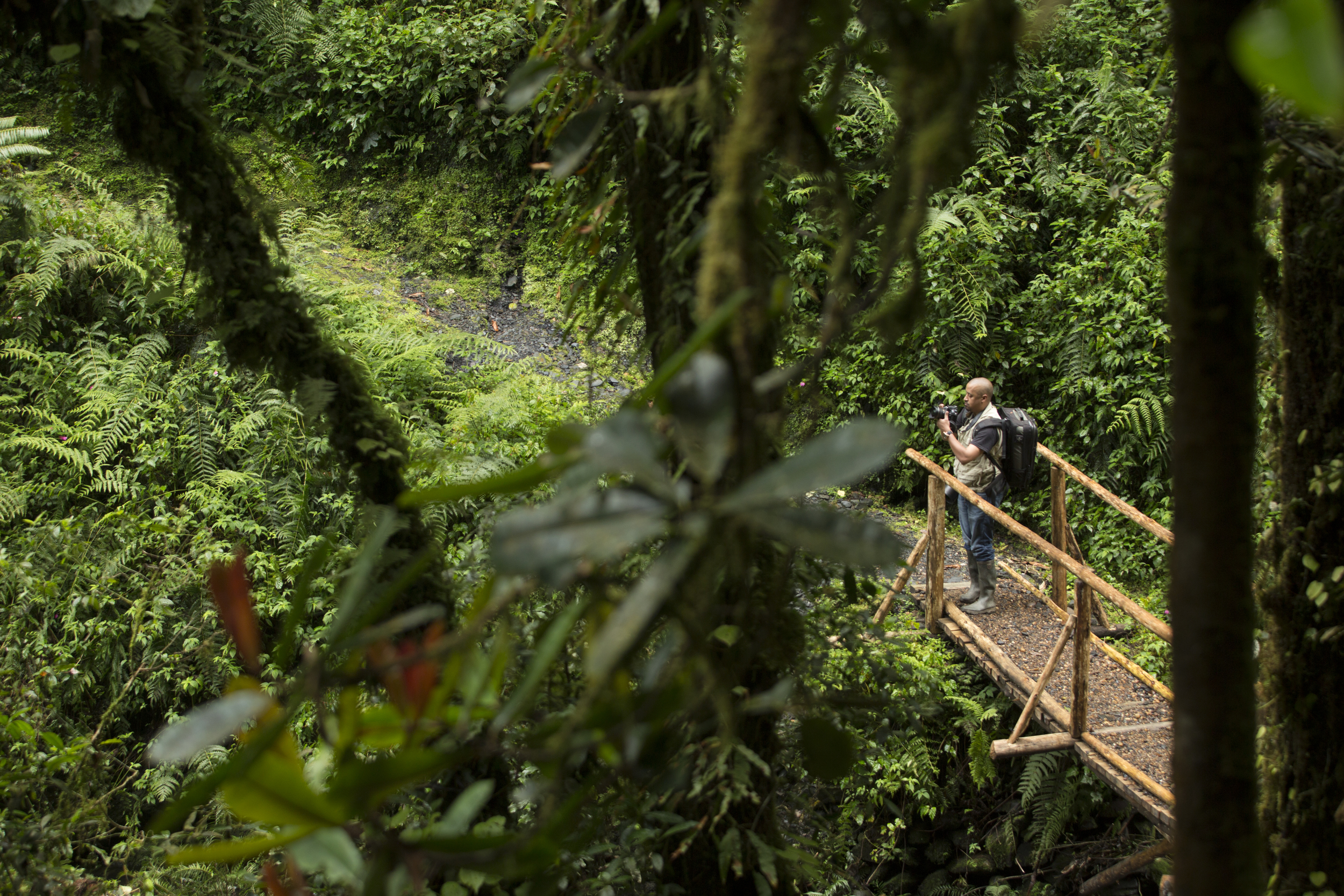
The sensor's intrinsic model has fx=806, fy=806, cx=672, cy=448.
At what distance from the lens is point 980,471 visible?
15.5 feet

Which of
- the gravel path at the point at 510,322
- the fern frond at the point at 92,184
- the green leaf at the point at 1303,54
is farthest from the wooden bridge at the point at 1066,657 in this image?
the fern frond at the point at 92,184

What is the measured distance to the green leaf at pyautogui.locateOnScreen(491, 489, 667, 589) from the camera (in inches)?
19.9

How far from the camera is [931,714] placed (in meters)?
1.97

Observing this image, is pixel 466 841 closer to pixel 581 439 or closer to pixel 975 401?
pixel 581 439

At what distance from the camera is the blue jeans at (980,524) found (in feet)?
15.5

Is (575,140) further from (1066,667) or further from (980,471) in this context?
(1066,667)

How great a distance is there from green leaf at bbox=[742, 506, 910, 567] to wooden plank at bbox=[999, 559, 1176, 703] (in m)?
3.11

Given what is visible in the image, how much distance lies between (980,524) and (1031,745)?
1262 mm

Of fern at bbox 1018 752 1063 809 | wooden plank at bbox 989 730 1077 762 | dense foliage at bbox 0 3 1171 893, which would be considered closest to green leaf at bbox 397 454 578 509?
dense foliage at bbox 0 3 1171 893

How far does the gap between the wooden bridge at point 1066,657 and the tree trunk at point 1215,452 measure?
239 centimetres

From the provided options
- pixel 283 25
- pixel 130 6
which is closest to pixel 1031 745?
pixel 130 6

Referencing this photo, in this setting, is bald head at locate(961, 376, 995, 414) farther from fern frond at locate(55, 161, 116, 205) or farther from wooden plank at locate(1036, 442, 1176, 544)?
fern frond at locate(55, 161, 116, 205)

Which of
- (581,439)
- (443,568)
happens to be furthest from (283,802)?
(443,568)

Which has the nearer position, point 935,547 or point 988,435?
point 988,435
